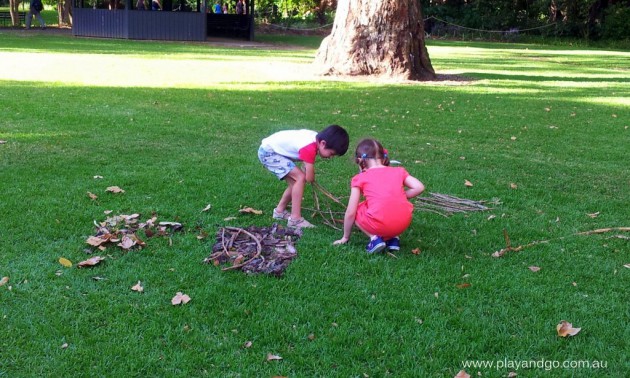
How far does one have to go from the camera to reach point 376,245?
4.54 metres

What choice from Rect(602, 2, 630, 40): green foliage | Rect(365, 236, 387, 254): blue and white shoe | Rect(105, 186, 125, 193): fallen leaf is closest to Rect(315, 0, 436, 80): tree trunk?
Rect(105, 186, 125, 193): fallen leaf

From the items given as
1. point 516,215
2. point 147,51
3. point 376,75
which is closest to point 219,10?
point 147,51

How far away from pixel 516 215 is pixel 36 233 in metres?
3.78

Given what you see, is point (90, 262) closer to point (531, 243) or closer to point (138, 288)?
A: point (138, 288)

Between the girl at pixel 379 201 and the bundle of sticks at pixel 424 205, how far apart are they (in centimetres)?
72

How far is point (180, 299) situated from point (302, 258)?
98 cm

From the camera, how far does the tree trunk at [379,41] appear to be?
562 inches

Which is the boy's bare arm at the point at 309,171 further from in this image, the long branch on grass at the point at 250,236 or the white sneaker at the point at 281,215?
the long branch on grass at the point at 250,236

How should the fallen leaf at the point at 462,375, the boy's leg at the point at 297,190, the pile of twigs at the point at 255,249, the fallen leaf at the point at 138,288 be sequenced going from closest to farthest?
the fallen leaf at the point at 462,375, the fallen leaf at the point at 138,288, the pile of twigs at the point at 255,249, the boy's leg at the point at 297,190

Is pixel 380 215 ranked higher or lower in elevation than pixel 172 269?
higher

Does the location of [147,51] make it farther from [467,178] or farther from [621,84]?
[467,178]

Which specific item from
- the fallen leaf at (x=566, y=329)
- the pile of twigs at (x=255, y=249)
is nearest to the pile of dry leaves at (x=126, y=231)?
the pile of twigs at (x=255, y=249)

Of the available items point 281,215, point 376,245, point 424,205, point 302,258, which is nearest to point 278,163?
point 281,215

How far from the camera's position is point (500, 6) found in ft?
128
